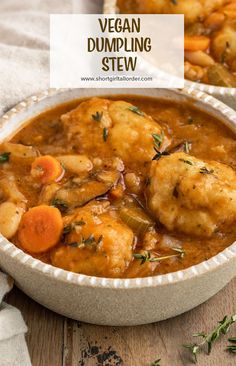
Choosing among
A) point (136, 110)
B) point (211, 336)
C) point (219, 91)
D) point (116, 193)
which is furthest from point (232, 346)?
point (219, 91)

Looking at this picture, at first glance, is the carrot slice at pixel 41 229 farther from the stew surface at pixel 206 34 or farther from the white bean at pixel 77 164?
the stew surface at pixel 206 34

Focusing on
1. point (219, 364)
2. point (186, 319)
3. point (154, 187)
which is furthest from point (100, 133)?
point (219, 364)

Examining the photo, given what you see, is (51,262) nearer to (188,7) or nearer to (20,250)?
(20,250)

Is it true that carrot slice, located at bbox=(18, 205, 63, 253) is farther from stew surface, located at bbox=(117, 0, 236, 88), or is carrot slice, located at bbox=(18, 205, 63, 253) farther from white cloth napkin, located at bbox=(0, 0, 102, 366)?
stew surface, located at bbox=(117, 0, 236, 88)

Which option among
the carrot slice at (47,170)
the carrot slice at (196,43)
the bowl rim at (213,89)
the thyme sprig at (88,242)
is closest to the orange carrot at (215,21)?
the carrot slice at (196,43)

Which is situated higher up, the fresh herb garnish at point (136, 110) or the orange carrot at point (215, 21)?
the orange carrot at point (215, 21)
